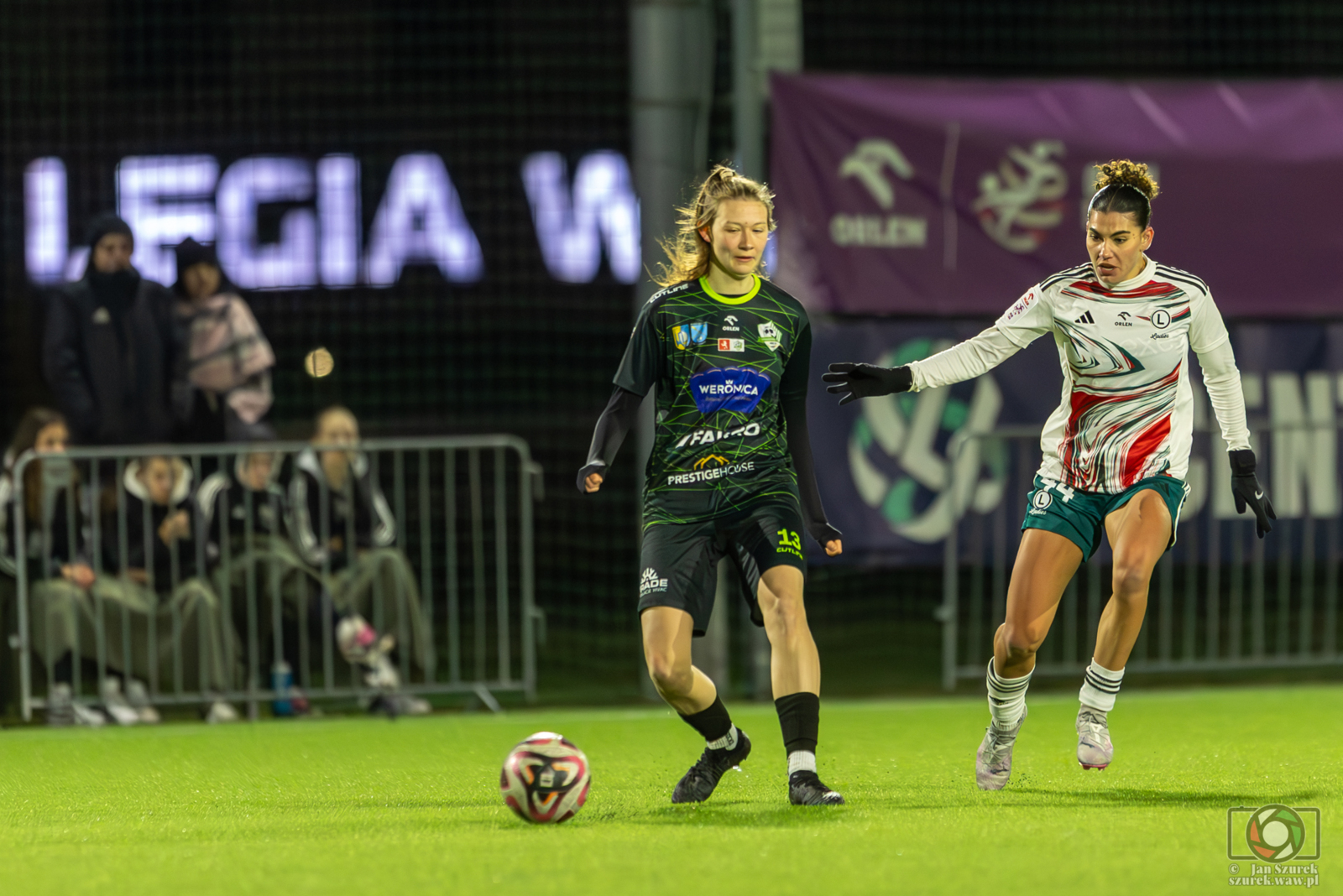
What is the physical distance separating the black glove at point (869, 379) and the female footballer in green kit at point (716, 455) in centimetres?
13

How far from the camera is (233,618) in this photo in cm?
916

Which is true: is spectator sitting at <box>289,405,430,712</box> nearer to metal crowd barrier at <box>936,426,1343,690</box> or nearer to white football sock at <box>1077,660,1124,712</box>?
metal crowd barrier at <box>936,426,1343,690</box>

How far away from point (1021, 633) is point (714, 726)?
104 cm

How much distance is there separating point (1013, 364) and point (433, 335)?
670cm

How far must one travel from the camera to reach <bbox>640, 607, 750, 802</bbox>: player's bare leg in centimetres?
564

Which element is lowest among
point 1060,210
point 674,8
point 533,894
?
point 533,894

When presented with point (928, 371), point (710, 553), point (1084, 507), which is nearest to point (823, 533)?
point (710, 553)

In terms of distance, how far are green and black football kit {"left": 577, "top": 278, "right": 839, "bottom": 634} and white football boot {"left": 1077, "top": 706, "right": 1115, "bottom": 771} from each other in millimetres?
1032

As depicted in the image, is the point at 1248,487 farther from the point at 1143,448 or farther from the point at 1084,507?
the point at 1084,507

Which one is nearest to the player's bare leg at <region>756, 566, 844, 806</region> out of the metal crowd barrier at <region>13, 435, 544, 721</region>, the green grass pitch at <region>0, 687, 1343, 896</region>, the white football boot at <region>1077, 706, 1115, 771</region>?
the green grass pitch at <region>0, 687, 1343, 896</region>

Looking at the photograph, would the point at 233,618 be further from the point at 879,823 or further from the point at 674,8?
the point at 879,823

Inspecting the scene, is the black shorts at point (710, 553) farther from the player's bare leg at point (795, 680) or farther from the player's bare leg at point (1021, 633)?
the player's bare leg at point (1021, 633)

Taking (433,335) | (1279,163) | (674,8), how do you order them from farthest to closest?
(433,335) → (1279,163) → (674,8)

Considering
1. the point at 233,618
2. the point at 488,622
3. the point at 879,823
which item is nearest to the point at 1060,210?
the point at 488,622
